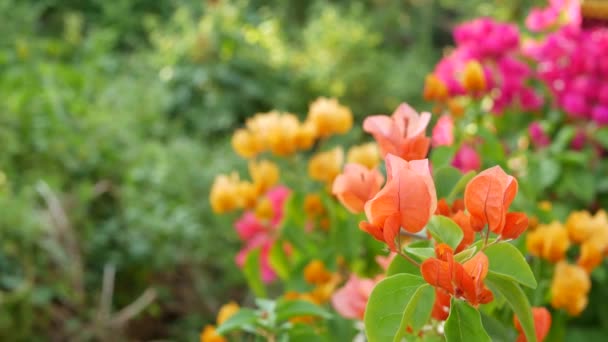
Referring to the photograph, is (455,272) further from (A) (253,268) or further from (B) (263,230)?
(B) (263,230)

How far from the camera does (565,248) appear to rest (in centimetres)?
74

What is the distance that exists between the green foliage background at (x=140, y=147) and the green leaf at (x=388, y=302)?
1179 millimetres

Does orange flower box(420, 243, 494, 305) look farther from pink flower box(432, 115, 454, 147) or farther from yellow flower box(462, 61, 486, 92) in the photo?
yellow flower box(462, 61, 486, 92)

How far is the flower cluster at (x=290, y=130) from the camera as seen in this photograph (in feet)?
3.37

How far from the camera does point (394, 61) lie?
4293 mm

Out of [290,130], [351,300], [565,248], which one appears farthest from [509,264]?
[290,130]

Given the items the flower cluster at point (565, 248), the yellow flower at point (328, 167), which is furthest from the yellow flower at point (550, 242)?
the yellow flower at point (328, 167)

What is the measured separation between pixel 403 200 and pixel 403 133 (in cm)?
12

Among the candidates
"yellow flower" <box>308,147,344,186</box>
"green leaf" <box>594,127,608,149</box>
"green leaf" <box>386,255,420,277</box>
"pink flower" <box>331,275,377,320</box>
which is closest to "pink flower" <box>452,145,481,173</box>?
"yellow flower" <box>308,147,344,186</box>

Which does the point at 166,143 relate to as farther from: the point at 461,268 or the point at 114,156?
the point at 461,268

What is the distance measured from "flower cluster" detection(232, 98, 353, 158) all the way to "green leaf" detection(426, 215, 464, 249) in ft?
1.95

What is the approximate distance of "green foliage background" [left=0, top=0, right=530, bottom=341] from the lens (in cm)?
163

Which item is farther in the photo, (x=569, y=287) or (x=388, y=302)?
(x=569, y=287)

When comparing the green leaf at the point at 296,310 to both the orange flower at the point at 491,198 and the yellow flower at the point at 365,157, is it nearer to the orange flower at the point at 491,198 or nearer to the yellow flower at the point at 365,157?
the orange flower at the point at 491,198
